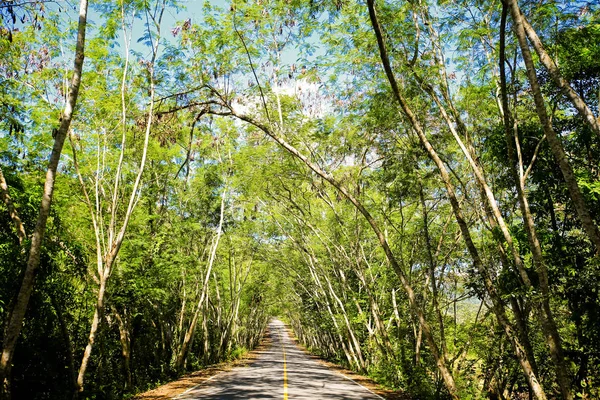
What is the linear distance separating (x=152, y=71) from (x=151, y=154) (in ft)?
15.5

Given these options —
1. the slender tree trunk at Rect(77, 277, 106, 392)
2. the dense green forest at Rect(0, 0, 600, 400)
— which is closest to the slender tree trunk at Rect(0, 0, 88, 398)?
the dense green forest at Rect(0, 0, 600, 400)

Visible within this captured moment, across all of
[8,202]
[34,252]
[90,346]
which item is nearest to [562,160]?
[34,252]

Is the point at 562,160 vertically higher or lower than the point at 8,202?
lower

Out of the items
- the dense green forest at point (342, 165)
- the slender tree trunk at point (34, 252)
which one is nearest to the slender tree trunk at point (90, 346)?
the dense green forest at point (342, 165)

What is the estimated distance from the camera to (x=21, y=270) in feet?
26.2

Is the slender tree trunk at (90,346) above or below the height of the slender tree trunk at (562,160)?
below

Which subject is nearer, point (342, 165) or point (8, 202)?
point (8, 202)

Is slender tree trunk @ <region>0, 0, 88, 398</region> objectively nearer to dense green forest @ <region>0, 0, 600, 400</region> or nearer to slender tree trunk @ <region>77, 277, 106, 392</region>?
dense green forest @ <region>0, 0, 600, 400</region>

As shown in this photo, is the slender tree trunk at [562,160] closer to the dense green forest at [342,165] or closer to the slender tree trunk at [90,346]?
the dense green forest at [342,165]

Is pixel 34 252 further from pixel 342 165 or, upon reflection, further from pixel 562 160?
pixel 342 165

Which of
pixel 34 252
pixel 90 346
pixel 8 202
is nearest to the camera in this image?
pixel 34 252

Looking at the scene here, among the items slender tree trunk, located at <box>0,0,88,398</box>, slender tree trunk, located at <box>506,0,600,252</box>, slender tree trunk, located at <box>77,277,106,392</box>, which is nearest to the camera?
slender tree trunk, located at <box>506,0,600,252</box>

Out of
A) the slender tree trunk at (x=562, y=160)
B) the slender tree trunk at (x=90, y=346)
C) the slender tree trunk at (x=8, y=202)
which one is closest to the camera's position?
the slender tree trunk at (x=562, y=160)

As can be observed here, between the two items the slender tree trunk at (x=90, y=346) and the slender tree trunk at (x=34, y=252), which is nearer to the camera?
the slender tree trunk at (x=34, y=252)
